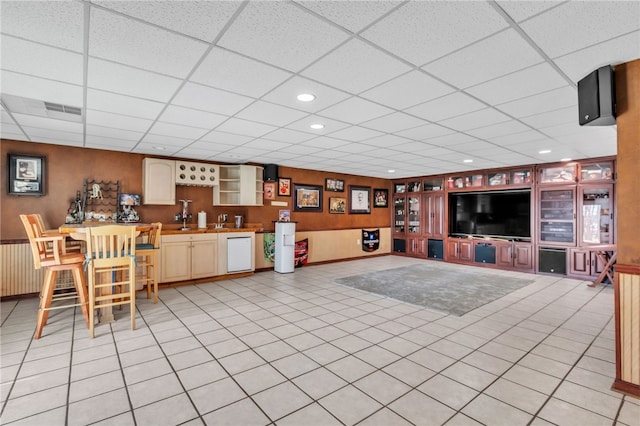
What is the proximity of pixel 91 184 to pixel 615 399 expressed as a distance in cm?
731

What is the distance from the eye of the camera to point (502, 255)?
767cm

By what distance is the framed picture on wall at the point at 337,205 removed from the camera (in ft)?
28.6

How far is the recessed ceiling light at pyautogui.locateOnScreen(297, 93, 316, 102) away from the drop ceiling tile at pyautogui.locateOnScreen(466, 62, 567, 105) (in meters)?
1.47

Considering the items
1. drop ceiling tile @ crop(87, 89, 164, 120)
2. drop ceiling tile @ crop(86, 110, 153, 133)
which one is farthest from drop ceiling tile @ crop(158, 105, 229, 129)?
drop ceiling tile @ crop(86, 110, 153, 133)

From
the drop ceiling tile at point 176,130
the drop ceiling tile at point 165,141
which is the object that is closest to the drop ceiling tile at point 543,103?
the drop ceiling tile at point 176,130

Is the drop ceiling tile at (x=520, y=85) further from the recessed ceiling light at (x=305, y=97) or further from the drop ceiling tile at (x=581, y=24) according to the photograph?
the recessed ceiling light at (x=305, y=97)

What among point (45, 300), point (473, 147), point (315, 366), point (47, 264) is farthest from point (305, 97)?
point (45, 300)

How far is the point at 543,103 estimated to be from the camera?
316 cm

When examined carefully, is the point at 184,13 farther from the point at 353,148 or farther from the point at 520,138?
the point at 520,138

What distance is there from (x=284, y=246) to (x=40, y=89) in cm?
500

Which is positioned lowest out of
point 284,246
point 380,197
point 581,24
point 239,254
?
point 239,254

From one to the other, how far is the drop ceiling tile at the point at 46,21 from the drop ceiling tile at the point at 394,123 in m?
2.86

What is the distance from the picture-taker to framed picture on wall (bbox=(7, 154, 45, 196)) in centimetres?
486

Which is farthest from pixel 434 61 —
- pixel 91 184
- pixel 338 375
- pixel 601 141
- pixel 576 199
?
pixel 576 199
